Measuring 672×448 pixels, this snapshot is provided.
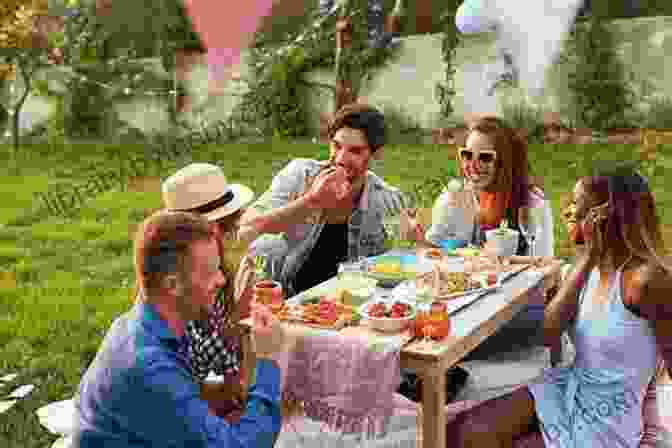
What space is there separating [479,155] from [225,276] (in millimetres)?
1456

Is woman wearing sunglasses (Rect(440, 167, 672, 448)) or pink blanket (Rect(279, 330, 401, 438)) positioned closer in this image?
pink blanket (Rect(279, 330, 401, 438))

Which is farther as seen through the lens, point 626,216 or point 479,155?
point 479,155

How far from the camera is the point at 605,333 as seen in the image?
7.63ft

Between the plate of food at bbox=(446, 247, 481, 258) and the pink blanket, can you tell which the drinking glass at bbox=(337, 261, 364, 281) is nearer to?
the plate of food at bbox=(446, 247, 481, 258)

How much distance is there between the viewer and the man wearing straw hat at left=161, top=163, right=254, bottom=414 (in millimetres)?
2373

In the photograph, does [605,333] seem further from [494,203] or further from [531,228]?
[494,203]

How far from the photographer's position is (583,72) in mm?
9117

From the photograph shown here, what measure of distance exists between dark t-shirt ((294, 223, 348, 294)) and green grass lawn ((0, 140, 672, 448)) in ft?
3.65

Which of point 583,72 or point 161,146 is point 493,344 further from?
point 161,146

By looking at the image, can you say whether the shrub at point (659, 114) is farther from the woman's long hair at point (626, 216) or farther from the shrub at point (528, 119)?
the woman's long hair at point (626, 216)

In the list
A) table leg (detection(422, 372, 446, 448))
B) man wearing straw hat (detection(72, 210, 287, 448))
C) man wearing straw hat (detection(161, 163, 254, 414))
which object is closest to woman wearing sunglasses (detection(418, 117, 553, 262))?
man wearing straw hat (detection(161, 163, 254, 414))

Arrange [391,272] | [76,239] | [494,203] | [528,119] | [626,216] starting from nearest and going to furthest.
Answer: [626,216]
[391,272]
[494,203]
[76,239]
[528,119]

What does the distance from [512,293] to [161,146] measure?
814 centimetres

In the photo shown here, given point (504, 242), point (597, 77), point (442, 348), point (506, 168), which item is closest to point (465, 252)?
point (504, 242)
